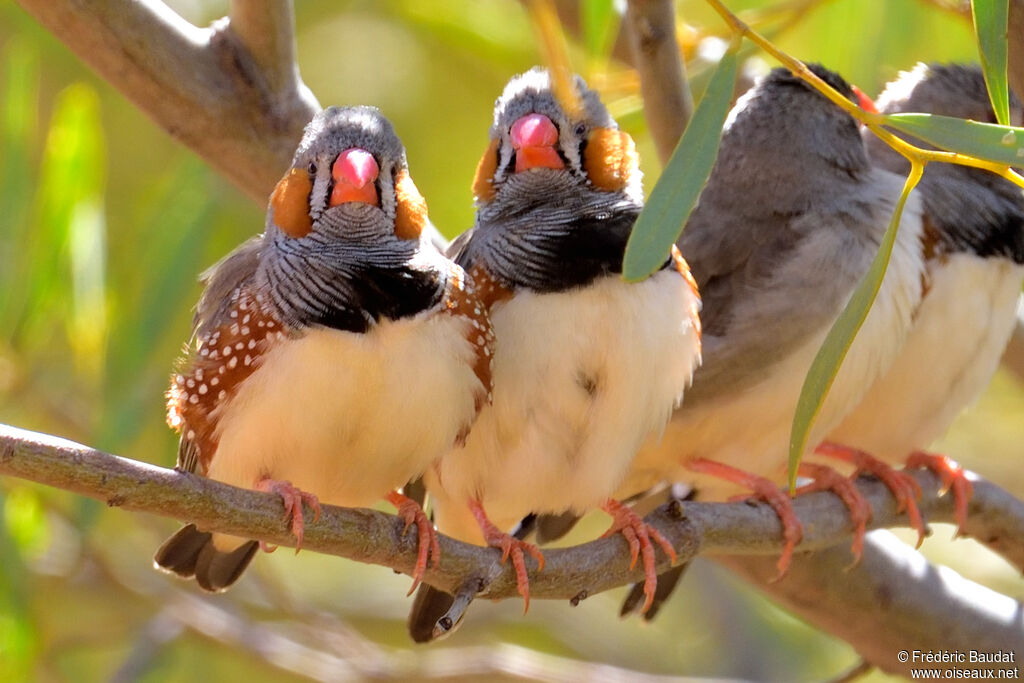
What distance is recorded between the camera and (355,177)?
2.28m

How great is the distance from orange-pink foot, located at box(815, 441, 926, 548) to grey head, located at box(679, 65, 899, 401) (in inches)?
18.5

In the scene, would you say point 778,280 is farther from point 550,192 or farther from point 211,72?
point 211,72

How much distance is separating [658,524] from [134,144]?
3232 millimetres

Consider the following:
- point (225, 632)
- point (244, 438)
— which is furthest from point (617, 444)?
point (225, 632)

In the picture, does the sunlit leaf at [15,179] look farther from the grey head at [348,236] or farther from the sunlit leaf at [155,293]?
the grey head at [348,236]

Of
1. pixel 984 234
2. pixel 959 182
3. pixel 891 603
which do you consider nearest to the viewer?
pixel 891 603

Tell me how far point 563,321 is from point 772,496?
2.34ft

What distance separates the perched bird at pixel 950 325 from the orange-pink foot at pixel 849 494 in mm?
167

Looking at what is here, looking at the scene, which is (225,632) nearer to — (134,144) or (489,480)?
(489,480)

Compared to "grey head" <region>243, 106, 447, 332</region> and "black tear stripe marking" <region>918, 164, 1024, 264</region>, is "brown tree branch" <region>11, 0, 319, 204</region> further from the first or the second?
"black tear stripe marking" <region>918, 164, 1024, 264</region>

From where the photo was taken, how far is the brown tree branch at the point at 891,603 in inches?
120

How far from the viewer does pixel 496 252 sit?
2482 millimetres

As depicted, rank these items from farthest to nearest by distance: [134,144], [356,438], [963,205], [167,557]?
1. [134,144]
2. [963,205]
3. [167,557]
4. [356,438]

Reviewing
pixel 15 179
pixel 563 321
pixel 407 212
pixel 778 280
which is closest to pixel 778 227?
pixel 778 280
